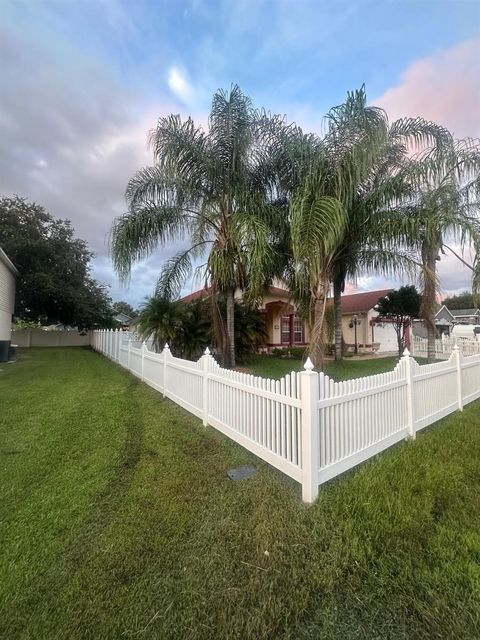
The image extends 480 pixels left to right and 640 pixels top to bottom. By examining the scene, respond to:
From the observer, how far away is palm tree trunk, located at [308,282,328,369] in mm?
6176

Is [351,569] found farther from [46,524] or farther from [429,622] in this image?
[46,524]

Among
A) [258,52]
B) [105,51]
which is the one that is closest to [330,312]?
[258,52]

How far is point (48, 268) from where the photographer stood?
2136 cm

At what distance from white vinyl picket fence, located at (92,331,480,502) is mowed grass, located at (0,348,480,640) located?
0.20 meters

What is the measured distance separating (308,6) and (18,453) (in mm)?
8354

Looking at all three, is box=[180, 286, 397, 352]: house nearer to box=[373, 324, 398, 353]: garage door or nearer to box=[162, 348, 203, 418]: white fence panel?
box=[373, 324, 398, 353]: garage door

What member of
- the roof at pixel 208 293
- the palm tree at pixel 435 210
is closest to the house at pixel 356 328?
the roof at pixel 208 293

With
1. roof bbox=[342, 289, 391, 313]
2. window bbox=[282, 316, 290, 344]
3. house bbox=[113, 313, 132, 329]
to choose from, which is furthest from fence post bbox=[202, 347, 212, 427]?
roof bbox=[342, 289, 391, 313]

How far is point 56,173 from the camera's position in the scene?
1346cm

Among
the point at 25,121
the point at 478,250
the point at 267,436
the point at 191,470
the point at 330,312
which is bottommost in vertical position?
the point at 191,470

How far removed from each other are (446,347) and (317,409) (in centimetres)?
1400

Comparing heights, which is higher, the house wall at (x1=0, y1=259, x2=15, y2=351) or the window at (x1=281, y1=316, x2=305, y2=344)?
the house wall at (x1=0, y1=259, x2=15, y2=351)

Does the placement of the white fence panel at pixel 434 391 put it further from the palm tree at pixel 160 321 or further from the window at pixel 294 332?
the window at pixel 294 332

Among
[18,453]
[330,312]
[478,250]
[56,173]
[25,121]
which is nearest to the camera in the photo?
[18,453]
